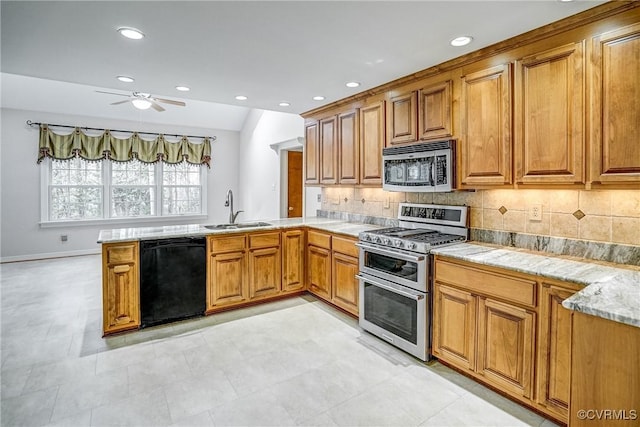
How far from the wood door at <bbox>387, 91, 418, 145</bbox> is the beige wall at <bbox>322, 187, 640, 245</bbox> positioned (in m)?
0.62

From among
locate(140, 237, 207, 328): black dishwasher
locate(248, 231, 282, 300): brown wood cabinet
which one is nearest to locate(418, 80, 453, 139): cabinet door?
locate(248, 231, 282, 300): brown wood cabinet

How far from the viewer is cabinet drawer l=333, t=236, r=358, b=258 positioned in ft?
11.0

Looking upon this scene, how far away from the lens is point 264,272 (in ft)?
12.8

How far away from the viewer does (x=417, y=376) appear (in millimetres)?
2441

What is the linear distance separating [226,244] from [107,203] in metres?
4.62

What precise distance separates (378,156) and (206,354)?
8.03 feet

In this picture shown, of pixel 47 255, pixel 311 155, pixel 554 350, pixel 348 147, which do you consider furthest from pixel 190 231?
pixel 47 255

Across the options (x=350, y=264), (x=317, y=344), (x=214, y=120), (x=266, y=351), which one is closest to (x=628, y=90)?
(x=350, y=264)

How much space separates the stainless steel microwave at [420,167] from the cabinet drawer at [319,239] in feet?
2.93

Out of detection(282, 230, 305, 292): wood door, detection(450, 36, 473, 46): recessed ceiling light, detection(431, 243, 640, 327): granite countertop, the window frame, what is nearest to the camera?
detection(431, 243, 640, 327): granite countertop

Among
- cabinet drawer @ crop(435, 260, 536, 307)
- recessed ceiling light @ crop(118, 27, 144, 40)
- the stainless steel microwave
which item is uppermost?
recessed ceiling light @ crop(118, 27, 144, 40)

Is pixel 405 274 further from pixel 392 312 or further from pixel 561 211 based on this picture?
pixel 561 211

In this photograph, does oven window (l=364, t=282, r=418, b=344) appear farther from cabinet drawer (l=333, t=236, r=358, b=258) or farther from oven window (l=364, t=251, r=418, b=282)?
cabinet drawer (l=333, t=236, r=358, b=258)

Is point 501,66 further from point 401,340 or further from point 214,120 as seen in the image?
point 214,120
